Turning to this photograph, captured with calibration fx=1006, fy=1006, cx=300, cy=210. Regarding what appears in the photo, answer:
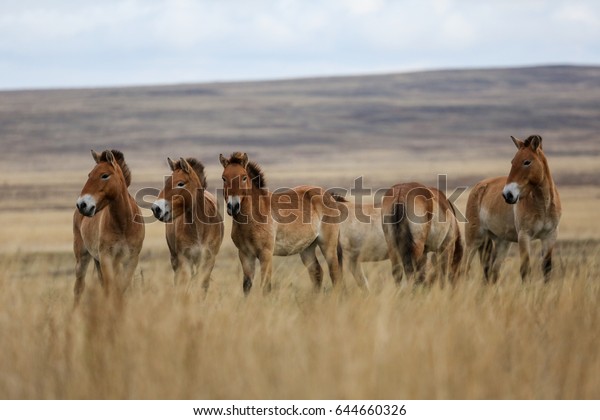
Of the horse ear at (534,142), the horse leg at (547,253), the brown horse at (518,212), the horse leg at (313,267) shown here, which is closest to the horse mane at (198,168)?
the horse leg at (313,267)

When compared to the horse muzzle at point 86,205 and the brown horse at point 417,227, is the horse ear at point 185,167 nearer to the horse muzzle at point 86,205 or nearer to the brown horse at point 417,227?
the horse muzzle at point 86,205

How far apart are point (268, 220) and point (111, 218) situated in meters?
1.67

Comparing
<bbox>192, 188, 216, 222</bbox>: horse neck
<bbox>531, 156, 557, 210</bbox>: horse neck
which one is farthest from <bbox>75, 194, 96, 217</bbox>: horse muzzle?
<bbox>531, 156, 557, 210</bbox>: horse neck

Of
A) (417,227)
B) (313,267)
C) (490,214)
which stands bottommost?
(313,267)

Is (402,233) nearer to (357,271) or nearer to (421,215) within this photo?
(421,215)

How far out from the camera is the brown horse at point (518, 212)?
10.8 m

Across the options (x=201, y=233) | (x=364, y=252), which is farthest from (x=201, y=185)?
(x=364, y=252)

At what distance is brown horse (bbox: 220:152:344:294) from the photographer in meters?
10.2

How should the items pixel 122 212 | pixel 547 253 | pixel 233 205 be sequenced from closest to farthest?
pixel 233 205, pixel 122 212, pixel 547 253

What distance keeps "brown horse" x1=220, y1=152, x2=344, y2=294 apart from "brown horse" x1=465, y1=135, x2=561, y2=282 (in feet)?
5.85

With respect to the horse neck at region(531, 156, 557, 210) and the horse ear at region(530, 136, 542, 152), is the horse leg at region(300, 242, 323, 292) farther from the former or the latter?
the horse ear at region(530, 136, 542, 152)

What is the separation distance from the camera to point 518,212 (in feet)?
37.9

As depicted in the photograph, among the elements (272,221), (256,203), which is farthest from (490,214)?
(256,203)

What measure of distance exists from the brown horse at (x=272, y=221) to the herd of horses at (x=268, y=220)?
0.01 metres
